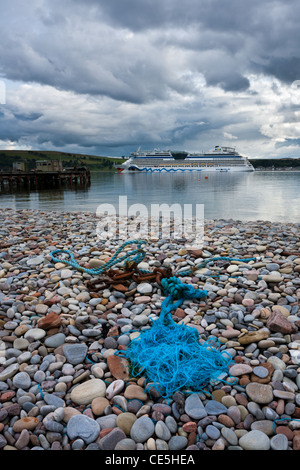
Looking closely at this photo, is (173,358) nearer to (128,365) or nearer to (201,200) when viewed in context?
(128,365)

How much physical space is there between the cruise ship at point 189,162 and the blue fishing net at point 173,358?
93283mm

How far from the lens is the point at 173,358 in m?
2.52

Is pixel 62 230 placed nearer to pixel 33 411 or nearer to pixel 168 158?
pixel 33 411

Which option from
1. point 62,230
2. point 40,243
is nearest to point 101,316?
point 40,243

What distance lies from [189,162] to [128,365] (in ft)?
314

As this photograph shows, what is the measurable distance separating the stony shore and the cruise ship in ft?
302

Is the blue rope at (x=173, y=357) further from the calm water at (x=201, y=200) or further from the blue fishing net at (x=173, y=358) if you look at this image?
the calm water at (x=201, y=200)

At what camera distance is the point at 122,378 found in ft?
7.88

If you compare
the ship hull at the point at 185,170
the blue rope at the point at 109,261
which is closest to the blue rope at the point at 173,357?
the blue rope at the point at 109,261

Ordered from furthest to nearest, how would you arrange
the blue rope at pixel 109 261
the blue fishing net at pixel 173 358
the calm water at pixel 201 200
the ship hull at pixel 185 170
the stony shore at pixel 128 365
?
the ship hull at pixel 185 170, the calm water at pixel 201 200, the blue rope at pixel 109 261, the blue fishing net at pixel 173 358, the stony shore at pixel 128 365

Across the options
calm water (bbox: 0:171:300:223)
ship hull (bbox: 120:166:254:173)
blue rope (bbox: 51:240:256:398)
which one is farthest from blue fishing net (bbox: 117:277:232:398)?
ship hull (bbox: 120:166:254:173)

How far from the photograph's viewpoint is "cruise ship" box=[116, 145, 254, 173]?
92625 mm

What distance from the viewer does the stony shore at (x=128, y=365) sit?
6.27 ft
